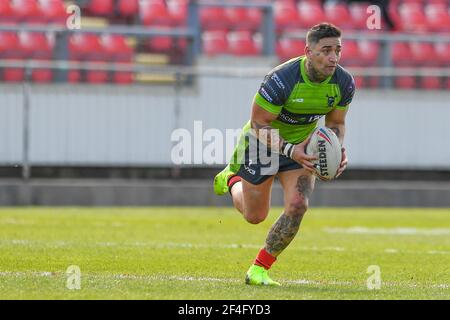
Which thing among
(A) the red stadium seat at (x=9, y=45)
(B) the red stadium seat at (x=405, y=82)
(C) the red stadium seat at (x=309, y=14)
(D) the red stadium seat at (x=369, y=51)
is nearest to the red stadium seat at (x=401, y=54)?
(D) the red stadium seat at (x=369, y=51)

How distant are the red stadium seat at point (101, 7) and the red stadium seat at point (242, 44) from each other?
2354 millimetres

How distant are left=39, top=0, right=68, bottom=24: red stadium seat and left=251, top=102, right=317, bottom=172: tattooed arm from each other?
40.3ft

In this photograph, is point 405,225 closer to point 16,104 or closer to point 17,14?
point 16,104

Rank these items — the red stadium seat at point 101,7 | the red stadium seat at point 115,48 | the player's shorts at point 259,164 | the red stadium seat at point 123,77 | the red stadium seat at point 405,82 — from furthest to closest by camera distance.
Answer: the red stadium seat at point 101,7 < the red stadium seat at point 405,82 < the red stadium seat at point 115,48 < the red stadium seat at point 123,77 < the player's shorts at point 259,164

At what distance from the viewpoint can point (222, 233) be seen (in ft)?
48.4

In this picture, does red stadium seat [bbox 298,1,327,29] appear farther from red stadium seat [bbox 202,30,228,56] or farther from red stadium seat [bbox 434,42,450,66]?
red stadium seat [bbox 434,42,450,66]

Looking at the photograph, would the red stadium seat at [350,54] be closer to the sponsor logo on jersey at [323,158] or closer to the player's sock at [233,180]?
the player's sock at [233,180]

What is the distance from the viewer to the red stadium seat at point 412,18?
2470 centimetres

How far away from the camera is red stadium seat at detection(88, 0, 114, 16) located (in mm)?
21750

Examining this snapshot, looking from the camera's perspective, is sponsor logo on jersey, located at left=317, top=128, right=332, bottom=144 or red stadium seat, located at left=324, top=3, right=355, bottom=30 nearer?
sponsor logo on jersey, located at left=317, top=128, right=332, bottom=144

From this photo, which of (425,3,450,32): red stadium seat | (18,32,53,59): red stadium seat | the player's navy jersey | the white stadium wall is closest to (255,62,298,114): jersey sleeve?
the player's navy jersey

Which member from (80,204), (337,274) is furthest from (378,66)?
(337,274)

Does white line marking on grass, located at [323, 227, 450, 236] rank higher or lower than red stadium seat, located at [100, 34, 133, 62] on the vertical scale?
lower

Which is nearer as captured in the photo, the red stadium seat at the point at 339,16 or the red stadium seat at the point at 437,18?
the red stadium seat at the point at 339,16
